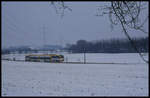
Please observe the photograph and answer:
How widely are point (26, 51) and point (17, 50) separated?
3.88 metres

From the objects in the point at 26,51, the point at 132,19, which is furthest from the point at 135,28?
the point at 26,51

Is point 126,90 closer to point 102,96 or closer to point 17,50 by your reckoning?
point 102,96

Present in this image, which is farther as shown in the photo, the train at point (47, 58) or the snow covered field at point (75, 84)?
the train at point (47, 58)

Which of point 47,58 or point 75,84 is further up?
point 47,58

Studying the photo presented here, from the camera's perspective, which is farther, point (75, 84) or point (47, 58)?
point (47, 58)

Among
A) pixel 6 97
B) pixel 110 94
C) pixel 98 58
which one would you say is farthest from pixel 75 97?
pixel 98 58

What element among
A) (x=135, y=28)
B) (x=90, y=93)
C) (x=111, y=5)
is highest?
(x=111, y=5)

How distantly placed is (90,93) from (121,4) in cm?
627

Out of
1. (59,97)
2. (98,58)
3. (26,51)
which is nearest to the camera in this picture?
(59,97)

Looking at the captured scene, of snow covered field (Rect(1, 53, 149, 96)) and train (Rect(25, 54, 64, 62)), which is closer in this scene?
snow covered field (Rect(1, 53, 149, 96))

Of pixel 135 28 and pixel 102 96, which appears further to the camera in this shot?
pixel 102 96

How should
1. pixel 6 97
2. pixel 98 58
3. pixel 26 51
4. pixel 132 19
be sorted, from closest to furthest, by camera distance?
pixel 132 19
pixel 6 97
pixel 98 58
pixel 26 51

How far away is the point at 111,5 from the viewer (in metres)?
2.24

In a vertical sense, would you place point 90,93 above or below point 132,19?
below
